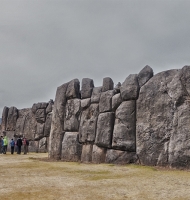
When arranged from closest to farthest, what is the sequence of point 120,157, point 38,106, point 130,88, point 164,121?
point 164,121 → point 120,157 → point 130,88 → point 38,106

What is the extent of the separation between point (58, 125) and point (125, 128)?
6.42 meters

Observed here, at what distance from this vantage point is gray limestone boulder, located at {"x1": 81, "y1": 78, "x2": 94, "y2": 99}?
18.8m

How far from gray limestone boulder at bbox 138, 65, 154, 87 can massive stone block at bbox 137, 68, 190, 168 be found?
1.24 feet

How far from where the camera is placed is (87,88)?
19.0 metres

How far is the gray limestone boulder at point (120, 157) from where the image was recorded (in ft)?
47.8

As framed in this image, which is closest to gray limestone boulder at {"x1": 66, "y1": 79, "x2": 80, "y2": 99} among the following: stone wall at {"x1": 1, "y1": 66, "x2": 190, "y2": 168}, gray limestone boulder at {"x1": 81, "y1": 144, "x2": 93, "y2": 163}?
stone wall at {"x1": 1, "y1": 66, "x2": 190, "y2": 168}

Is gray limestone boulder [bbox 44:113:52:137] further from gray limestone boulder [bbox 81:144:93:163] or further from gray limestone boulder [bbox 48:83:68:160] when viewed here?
gray limestone boulder [bbox 81:144:93:163]

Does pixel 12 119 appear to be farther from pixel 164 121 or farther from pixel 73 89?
pixel 164 121

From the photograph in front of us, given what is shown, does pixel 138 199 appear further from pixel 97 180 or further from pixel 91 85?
pixel 91 85

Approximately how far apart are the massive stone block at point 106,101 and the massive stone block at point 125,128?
1084 mm

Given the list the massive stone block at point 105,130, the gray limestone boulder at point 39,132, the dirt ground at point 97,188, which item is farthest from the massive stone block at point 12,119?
the dirt ground at point 97,188

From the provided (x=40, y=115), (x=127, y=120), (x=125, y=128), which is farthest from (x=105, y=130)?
(x=40, y=115)

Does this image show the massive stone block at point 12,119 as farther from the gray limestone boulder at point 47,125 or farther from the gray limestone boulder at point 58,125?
the gray limestone boulder at point 58,125

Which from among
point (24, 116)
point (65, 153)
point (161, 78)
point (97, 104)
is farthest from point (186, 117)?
point (24, 116)
